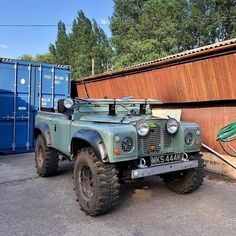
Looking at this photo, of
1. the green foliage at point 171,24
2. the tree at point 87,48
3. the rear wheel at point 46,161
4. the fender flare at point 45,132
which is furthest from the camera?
the tree at point 87,48

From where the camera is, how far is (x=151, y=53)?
21.9 m

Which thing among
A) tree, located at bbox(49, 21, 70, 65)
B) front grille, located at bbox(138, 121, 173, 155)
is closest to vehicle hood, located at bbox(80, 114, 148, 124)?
front grille, located at bbox(138, 121, 173, 155)

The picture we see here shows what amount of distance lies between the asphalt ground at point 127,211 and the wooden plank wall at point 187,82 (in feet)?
6.83

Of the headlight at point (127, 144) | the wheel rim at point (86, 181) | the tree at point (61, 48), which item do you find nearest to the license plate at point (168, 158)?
the headlight at point (127, 144)

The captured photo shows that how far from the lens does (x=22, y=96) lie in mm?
10445

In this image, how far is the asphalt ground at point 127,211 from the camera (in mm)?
4267

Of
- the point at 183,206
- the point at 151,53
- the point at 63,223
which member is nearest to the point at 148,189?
the point at 183,206

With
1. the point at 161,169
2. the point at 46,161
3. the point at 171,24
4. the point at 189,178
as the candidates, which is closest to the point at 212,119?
the point at 189,178

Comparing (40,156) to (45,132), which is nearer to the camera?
(45,132)

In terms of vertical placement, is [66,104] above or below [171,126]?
above

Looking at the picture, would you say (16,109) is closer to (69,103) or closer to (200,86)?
(69,103)

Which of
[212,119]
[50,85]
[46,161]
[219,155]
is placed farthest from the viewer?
[50,85]

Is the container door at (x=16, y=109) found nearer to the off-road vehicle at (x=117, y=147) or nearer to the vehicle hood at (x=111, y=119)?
the off-road vehicle at (x=117, y=147)

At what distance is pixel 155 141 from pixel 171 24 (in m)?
21.4
